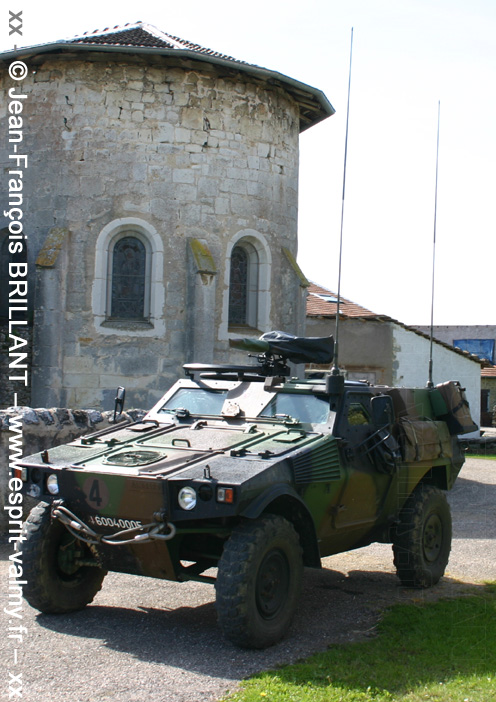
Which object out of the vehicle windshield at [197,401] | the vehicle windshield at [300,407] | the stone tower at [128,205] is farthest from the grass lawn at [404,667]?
the stone tower at [128,205]

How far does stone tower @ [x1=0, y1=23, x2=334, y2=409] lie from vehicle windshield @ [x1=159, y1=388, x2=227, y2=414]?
6349mm

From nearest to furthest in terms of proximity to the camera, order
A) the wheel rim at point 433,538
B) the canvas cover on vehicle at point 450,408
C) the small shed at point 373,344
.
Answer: the wheel rim at point 433,538, the canvas cover on vehicle at point 450,408, the small shed at point 373,344

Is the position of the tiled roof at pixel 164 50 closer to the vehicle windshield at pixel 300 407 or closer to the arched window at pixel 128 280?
the arched window at pixel 128 280

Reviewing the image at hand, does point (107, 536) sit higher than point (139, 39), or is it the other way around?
point (139, 39)

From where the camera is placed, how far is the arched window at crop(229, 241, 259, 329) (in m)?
15.2

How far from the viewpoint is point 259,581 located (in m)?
5.79

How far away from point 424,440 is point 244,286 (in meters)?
7.85

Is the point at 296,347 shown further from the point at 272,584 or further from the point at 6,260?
the point at 6,260

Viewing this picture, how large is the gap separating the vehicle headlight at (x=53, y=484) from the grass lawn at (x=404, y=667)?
207cm

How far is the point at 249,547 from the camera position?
223 inches

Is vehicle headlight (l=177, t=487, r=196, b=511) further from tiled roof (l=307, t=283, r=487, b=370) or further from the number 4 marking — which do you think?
Answer: tiled roof (l=307, t=283, r=487, b=370)

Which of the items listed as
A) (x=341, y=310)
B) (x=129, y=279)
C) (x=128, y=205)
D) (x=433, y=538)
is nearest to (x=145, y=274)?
(x=129, y=279)

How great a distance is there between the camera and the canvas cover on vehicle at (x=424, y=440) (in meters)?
7.68

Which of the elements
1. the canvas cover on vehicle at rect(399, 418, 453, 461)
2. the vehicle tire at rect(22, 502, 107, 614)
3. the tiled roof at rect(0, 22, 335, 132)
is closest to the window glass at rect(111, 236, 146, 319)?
the tiled roof at rect(0, 22, 335, 132)
